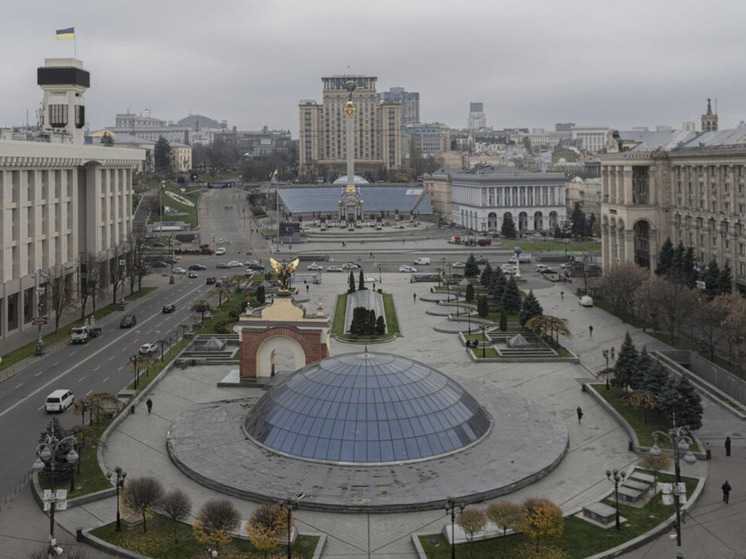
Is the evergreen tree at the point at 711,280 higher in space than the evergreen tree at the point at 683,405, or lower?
higher

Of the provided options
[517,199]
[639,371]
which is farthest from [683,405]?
[517,199]

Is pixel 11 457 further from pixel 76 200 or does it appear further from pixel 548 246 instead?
pixel 548 246

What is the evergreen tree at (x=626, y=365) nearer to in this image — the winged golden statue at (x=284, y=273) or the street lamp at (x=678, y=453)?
the street lamp at (x=678, y=453)

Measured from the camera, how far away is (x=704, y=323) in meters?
48.8

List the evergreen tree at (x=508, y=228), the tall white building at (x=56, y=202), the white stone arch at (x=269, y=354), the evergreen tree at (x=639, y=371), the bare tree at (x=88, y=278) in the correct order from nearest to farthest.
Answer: the evergreen tree at (x=639, y=371)
the white stone arch at (x=269, y=354)
the tall white building at (x=56, y=202)
the bare tree at (x=88, y=278)
the evergreen tree at (x=508, y=228)

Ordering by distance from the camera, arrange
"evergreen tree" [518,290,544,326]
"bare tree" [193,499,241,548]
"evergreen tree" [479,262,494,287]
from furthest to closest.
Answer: "evergreen tree" [479,262,494,287] → "evergreen tree" [518,290,544,326] → "bare tree" [193,499,241,548]

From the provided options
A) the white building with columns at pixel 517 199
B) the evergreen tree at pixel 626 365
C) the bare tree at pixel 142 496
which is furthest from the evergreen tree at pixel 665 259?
the white building with columns at pixel 517 199

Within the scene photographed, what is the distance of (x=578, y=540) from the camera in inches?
955

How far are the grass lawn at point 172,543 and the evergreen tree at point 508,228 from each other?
371 ft

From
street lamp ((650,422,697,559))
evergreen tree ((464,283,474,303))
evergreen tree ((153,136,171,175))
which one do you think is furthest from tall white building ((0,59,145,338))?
evergreen tree ((153,136,171,175))

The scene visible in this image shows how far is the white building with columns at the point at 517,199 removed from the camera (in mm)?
142000

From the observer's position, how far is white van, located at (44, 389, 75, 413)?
125 feet

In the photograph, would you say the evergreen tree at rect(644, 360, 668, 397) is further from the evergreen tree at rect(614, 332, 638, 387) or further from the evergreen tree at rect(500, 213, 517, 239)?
the evergreen tree at rect(500, 213, 517, 239)

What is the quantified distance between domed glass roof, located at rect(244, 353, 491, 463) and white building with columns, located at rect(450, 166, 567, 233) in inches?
4342
